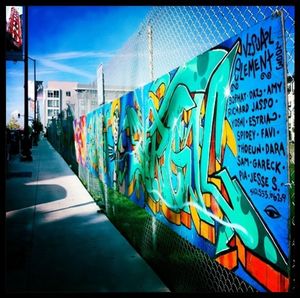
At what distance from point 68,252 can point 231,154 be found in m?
2.99

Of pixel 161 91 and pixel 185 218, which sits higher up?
pixel 161 91

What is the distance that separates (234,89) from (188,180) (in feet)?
3.35

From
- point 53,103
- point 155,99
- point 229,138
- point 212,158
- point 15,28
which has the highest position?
point 53,103

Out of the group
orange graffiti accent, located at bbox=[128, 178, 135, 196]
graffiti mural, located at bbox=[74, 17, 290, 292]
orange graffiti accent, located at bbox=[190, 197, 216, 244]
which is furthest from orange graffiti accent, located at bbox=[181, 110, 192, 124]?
orange graffiti accent, located at bbox=[128, 178, 135, 196]

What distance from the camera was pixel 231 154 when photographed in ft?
7.77

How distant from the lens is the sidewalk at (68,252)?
11.9 ft

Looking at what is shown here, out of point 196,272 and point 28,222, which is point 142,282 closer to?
point 196,272

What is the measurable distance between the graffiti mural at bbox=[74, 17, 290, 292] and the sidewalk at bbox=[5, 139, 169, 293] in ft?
2.76

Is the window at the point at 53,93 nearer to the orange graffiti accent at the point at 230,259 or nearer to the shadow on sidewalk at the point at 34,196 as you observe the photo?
the shadow on sidewalk at the point at 34,196

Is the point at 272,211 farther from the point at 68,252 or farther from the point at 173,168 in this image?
the point at 68,252

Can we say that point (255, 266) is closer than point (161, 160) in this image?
Yes

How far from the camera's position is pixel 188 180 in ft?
10.1

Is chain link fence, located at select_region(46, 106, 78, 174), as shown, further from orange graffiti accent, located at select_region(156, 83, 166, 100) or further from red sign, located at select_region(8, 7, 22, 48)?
orange graffiti accent, located at select_region(156, 83, 166, 100)

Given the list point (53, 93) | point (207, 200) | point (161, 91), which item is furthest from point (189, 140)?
point (53, 93)
